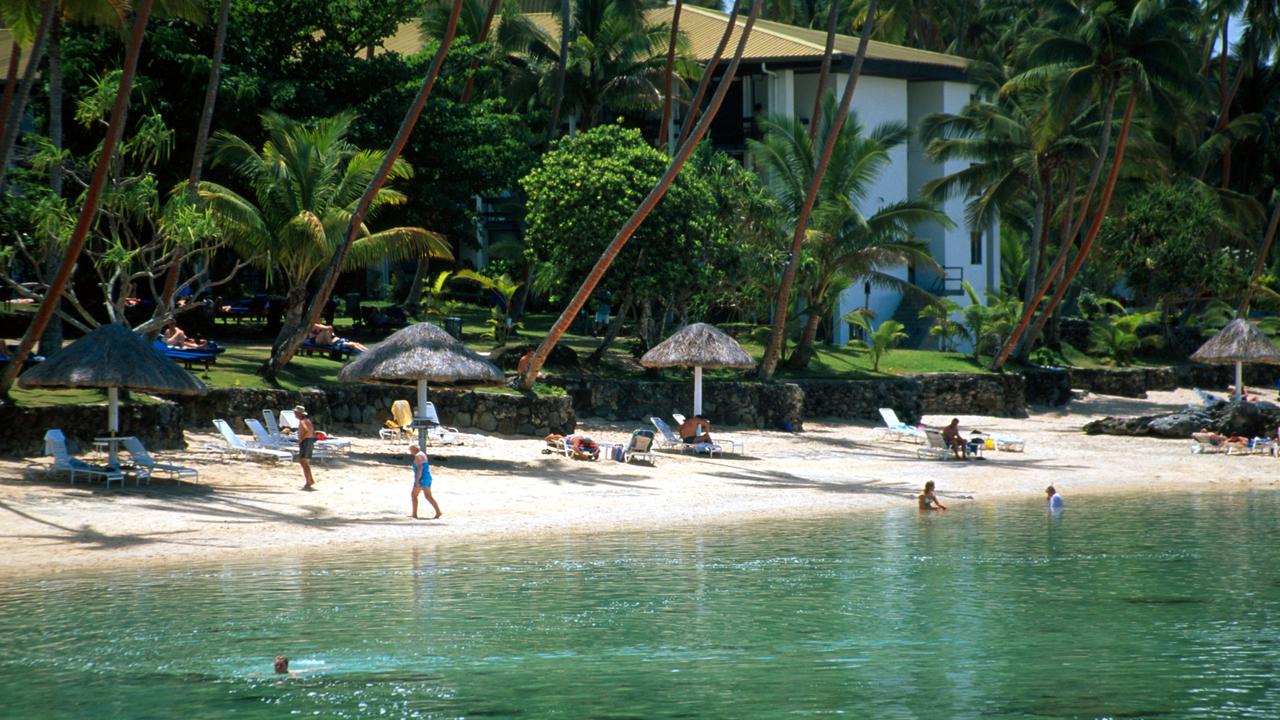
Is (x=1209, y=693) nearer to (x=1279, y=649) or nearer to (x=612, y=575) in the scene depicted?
(x=1279, y=649)

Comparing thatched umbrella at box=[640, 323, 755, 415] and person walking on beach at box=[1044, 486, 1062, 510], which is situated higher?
thatched umbrella at box=[640, 323, 755, 415]

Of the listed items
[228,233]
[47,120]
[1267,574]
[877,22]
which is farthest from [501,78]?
[1267,574]

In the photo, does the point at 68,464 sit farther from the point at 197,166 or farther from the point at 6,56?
the point at 6,56

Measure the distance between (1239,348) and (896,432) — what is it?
1001 cm

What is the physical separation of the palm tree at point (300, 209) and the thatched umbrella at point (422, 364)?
312cm

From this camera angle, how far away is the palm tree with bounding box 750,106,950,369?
33375mm

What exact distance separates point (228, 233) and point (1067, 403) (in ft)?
78.4

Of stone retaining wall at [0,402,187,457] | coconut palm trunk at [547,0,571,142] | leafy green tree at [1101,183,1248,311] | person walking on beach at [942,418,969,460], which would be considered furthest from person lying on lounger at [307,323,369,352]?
leafy green tree at [1101,183,1248,311]

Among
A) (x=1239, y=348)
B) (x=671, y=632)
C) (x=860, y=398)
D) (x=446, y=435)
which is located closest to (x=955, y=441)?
(x=860, y=398)

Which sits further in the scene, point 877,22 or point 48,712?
point 877,22

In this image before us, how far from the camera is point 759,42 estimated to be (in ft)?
140

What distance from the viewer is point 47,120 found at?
2923 cm

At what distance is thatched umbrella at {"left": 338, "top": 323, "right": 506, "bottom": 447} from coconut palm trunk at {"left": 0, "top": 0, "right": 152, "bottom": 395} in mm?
4791

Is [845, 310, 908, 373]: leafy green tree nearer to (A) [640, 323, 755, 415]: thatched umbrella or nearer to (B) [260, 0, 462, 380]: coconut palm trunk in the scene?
(A) [640, 323, 755, 415]: thatched umbrella
